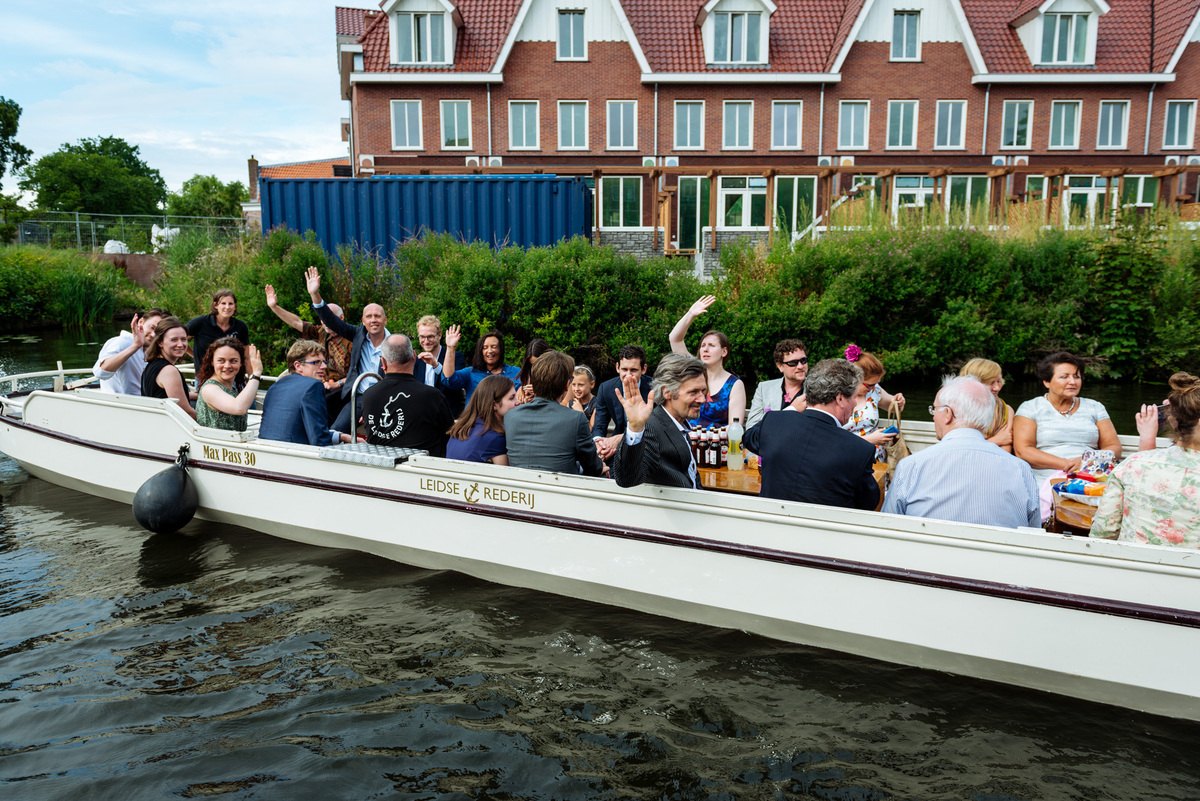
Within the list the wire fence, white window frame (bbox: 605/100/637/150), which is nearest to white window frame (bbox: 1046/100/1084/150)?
white window frame (bbox: 605/100/637/150)

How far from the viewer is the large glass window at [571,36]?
23922 millimetres

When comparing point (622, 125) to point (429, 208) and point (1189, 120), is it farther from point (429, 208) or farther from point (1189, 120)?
point (1189, 120)

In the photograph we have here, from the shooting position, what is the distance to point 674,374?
3.95m

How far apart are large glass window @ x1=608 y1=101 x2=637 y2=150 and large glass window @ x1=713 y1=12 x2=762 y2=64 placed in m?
2.94

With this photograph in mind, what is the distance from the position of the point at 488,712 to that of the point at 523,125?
2247 cm

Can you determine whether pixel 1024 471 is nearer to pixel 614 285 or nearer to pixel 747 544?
pixel 747 544

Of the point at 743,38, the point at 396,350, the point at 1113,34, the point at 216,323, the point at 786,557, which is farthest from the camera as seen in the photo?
the point at 1113,34

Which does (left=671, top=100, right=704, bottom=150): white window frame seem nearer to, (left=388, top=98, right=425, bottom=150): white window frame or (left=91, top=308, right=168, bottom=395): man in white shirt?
(left=388, top=98, right=425, bottom=150): white window frame

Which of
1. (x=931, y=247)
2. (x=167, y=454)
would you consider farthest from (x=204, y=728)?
(x=931, y=247)

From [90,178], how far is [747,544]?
70777 mm

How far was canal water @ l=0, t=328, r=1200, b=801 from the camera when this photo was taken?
3.48m

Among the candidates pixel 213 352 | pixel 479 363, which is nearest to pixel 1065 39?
pixel 479 363

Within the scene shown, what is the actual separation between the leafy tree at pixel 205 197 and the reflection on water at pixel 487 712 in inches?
2438

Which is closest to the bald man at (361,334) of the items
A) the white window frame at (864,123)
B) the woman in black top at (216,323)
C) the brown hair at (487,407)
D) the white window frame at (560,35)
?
the woman in black top at (216,323)
